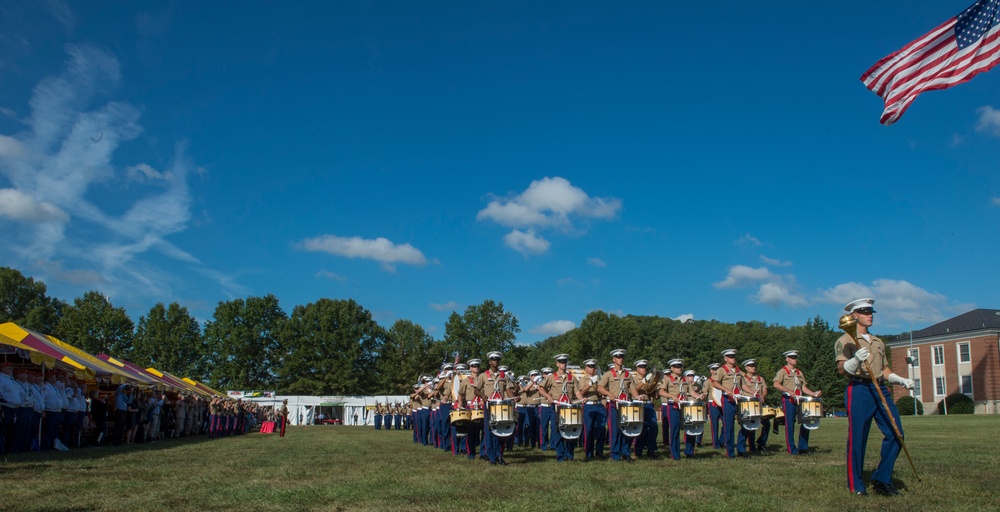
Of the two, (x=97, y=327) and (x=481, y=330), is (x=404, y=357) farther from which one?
(x=97, y=327)

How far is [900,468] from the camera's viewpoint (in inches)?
481

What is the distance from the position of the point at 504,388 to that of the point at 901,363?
81398 millimetres

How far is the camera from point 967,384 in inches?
2975

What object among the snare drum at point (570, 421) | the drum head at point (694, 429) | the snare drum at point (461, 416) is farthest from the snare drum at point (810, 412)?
the snare drum at point (461, 416)

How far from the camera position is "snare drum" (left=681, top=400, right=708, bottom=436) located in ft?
52.4

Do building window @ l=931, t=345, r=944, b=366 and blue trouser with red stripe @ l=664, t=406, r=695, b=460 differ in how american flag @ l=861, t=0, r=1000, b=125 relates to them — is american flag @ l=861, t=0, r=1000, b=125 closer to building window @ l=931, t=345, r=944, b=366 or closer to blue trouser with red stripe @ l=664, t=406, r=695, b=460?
blue trouser with red stripe @ l=664, t=406, r=695, b=460

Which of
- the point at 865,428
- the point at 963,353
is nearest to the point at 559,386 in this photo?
the point at 865,428

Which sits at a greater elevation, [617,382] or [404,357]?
[404,357]

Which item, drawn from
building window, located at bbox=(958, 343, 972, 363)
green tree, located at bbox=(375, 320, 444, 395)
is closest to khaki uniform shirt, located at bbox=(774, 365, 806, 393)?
building window, located at bbox=(958, 343, 972, 363)

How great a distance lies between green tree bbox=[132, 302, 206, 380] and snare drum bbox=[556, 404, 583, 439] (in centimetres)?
9009

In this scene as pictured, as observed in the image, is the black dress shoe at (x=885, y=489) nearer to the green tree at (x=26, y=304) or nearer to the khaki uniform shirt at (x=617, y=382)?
the khaki uniform shirt at (x=617, y=382)

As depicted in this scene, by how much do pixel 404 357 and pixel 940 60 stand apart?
3967 inches

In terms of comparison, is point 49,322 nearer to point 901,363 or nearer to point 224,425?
point 224,425

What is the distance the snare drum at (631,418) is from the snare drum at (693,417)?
136cm
